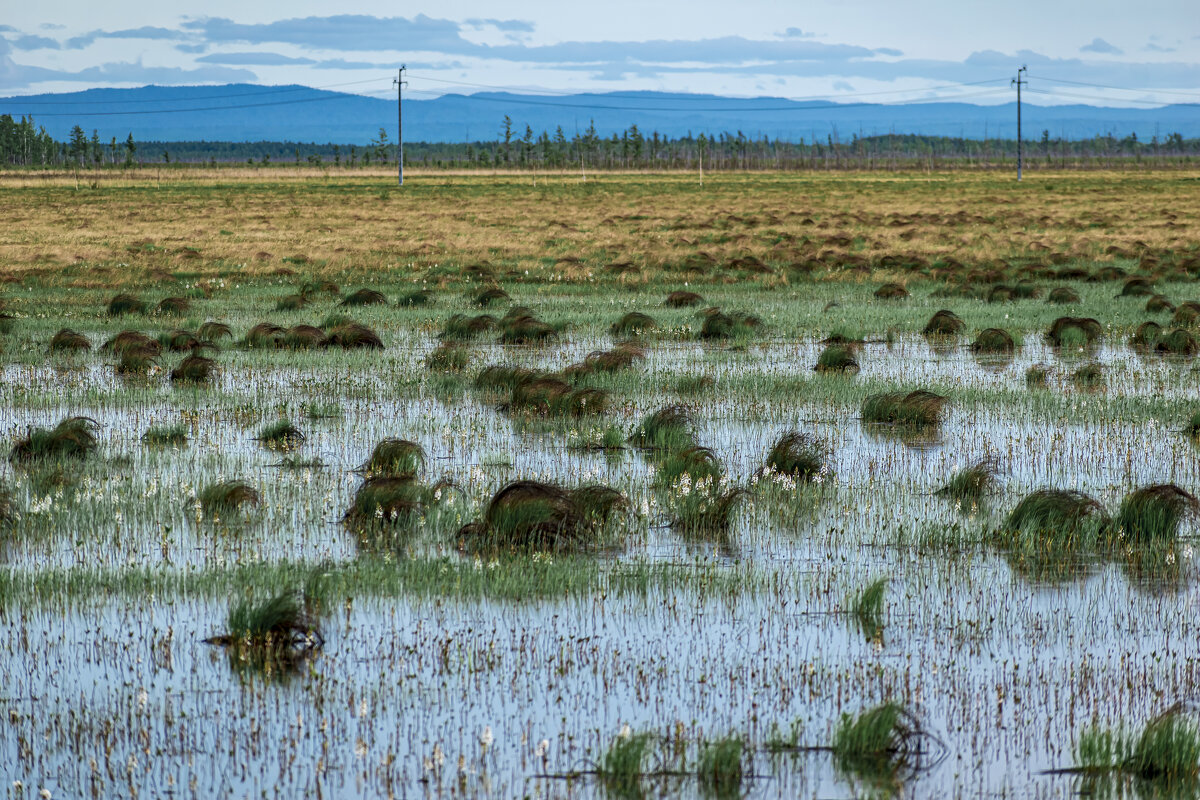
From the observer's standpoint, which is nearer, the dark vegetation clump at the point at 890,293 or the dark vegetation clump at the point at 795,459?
the dark vegetation clump at the point at 795,459

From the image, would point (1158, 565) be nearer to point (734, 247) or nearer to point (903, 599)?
point (903, 599)

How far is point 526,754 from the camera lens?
18.5ft

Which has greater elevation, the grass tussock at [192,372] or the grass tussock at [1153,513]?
the grass tussock at [192,372]

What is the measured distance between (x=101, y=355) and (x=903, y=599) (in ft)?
45.2

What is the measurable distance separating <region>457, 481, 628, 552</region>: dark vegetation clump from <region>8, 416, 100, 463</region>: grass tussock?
173 inches

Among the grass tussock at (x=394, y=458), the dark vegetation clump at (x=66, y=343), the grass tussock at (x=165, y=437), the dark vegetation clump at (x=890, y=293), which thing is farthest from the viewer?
the dark vegetation clump at (x=890, y=293)

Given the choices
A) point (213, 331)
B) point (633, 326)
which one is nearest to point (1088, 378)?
point (633, 326)

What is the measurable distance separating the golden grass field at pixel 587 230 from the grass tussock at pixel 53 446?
18419 mm

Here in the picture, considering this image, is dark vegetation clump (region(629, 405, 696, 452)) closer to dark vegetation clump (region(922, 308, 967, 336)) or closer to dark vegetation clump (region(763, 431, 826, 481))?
dark vegetation clump (region(763, 431, 826, 481))

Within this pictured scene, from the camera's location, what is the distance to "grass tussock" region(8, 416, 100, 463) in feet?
36.7

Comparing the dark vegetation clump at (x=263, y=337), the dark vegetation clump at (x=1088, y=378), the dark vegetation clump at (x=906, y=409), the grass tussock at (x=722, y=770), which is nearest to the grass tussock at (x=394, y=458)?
the dark vegetation clump at (x=906, y=409)

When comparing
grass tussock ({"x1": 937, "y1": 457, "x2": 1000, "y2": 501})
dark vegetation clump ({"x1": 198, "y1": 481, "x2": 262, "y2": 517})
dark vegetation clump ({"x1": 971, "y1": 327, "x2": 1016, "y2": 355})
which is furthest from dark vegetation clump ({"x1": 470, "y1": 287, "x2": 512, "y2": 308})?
grass tussock ({"x1": 937, "y1": 457, "x2": 1000, "y2": 501})

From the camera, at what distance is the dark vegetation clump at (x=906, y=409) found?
13.3 m

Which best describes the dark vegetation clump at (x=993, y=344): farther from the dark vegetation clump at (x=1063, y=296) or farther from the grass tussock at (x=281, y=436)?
the grass tussock at (x=281, y=436)
